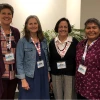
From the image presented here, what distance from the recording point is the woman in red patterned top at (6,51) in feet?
7.39

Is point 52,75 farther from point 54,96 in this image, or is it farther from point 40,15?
point 40,15

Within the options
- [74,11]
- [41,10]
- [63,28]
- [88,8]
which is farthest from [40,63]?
[41,10]

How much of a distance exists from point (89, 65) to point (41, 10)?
2948 mm

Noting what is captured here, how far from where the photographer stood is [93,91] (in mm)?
2051

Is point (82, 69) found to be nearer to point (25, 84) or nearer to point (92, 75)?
Result: point (92, 75)

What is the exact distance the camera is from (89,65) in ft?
6.72

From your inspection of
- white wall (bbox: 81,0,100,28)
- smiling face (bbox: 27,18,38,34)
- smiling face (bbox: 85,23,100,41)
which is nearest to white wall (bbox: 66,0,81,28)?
white wall (bbox: 81,0,100,28)

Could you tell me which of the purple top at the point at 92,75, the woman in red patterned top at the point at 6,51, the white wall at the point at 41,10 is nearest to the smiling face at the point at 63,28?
the purple top at the point at 92,75

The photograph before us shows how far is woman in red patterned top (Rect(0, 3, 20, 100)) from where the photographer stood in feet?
7.39

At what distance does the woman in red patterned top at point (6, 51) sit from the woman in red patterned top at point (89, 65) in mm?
864

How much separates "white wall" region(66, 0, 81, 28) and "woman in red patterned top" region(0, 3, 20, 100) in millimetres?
1850

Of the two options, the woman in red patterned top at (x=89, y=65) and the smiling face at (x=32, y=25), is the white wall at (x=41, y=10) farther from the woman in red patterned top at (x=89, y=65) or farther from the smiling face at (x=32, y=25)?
the woman in red patterned top at (x=89, y=65)

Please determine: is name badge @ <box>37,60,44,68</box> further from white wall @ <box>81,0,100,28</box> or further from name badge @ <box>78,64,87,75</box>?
white wall @ <box>81,0,100,28</box>

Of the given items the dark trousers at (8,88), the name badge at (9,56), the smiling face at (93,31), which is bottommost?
the dark trousers at (8,88)
